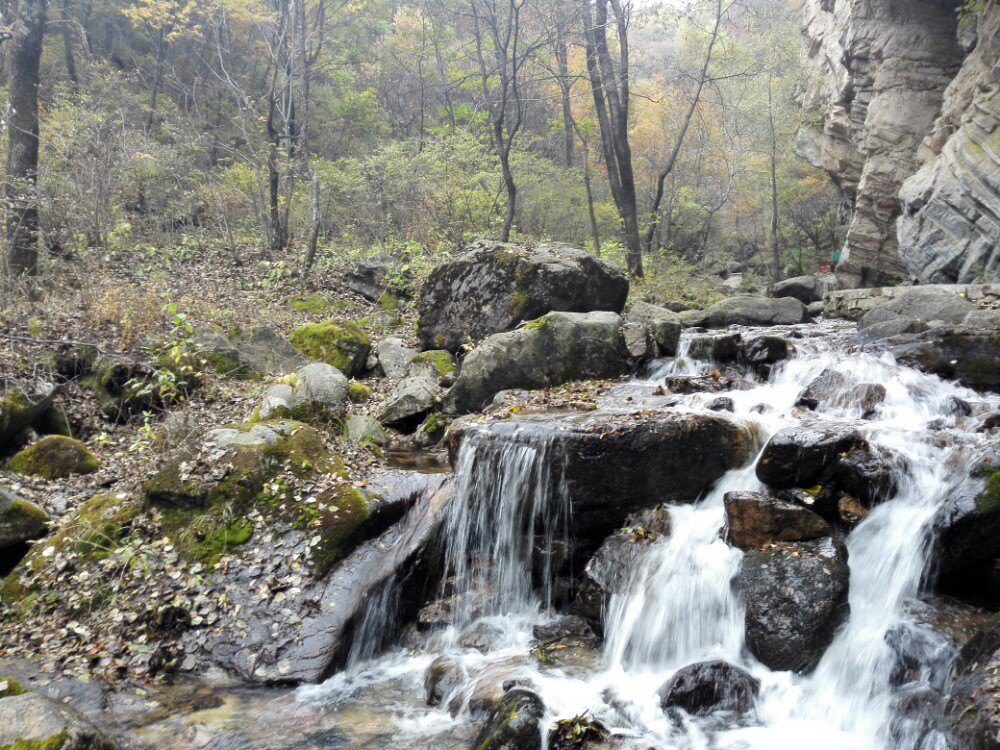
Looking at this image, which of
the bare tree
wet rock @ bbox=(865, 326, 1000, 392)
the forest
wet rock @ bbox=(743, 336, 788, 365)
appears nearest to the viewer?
wet rock @ bbox=(865, 326, 1000, 392)

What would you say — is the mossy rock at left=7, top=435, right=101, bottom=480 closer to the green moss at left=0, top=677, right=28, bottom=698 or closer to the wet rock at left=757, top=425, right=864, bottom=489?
the green moss at left=0, top=677, right=28, bottom=698

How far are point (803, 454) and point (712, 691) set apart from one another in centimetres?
246

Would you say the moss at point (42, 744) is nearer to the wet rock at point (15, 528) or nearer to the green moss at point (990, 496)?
the wet rock at point (15, 528)

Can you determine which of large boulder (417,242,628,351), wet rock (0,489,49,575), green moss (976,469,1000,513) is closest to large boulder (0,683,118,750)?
wet rock (0,489,49,575)

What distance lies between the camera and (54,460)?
739 cm

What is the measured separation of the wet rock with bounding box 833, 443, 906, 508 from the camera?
564 cm

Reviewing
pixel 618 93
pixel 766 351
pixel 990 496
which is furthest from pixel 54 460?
pixel 618 93

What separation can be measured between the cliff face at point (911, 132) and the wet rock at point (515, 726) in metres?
15.9

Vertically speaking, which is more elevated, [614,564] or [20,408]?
[20,408]

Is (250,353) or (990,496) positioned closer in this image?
(990,496)

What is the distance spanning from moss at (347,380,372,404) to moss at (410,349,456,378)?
1279 millimetres

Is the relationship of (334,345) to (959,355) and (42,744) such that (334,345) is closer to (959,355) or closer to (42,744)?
(42,744)

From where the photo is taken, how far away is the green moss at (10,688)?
388 centimetres

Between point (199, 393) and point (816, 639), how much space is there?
8.73 meters
